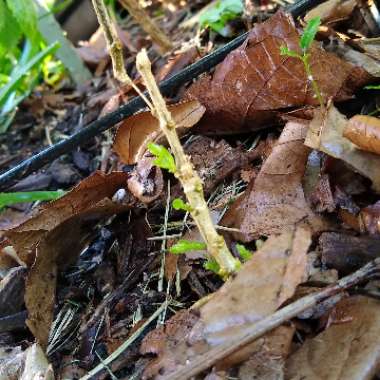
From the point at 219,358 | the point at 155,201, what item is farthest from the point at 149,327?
the point at 155,201

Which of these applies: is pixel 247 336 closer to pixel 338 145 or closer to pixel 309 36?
pixel 338 145

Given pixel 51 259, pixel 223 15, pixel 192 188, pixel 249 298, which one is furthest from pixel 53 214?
pixel 223 15

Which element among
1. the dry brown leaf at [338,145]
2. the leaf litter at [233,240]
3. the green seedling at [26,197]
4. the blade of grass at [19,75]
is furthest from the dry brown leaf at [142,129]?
the blade of grass at [19,75]

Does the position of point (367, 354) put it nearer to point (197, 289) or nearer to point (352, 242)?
point (352, 242)

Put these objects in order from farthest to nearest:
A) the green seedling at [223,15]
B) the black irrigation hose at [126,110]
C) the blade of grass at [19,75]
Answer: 1. the blade of grass at [19,75]
2. the green seedling at [223,15]
3. the black irrigation hose at [126,110]

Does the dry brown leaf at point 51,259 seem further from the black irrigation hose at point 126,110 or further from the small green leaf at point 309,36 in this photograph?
the small green leaf at point 309,36

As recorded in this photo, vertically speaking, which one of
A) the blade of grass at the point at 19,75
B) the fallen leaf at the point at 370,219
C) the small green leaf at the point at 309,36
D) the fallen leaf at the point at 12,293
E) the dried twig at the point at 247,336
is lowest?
the fallen leaf at the point at 370,219
